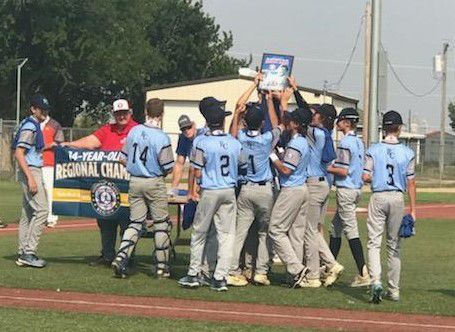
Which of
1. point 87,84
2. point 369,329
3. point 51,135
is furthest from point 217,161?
point 87,84

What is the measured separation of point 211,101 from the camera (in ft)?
32.6

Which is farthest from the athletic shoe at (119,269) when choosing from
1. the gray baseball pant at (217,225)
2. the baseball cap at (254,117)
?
the baseball cap at (254,117)

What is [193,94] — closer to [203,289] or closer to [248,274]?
[248,274]

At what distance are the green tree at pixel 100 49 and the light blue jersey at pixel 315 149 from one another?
41852 millimetres

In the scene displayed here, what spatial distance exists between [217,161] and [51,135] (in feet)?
16.4

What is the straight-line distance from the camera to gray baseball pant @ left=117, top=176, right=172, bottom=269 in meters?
10.0

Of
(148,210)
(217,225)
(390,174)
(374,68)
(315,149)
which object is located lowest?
(217,225)

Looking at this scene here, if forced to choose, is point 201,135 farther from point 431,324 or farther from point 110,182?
point 431,324

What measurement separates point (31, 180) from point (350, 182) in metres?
4.12

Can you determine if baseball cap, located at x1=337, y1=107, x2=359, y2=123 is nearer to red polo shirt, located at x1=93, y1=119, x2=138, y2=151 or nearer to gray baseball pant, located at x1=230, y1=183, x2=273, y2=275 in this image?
gray baseball pant, located at x1=230, y1=183, x2=273, y2=275

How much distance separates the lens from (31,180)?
10766mm

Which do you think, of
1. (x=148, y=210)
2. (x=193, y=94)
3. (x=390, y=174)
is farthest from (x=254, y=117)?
(x=193, y=94)

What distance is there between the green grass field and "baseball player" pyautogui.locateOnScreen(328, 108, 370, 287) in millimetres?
402

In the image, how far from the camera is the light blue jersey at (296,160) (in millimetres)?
9586
